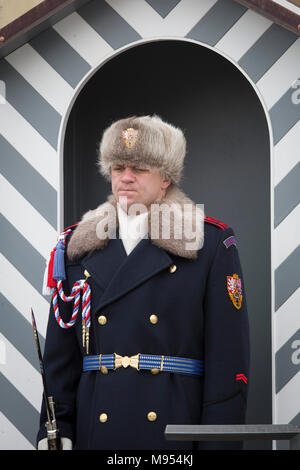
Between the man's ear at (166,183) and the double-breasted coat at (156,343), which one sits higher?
the man's ear at (166,183)

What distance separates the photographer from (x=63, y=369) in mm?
2846

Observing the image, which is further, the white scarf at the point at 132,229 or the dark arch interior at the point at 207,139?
the dark arch interior at the point at 207,139

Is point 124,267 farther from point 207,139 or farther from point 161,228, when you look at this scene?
point 207,139

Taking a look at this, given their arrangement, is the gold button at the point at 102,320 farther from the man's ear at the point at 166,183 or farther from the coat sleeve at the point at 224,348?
the man's ear at the point at 166,183

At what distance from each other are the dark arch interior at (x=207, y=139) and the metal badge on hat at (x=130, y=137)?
839mm

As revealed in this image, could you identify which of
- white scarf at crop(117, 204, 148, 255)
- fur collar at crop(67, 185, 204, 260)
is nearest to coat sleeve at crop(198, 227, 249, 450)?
fur collar at crop(67, 185, 204, 260)

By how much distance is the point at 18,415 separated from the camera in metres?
3.36

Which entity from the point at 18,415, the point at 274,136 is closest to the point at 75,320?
the point at 18,415

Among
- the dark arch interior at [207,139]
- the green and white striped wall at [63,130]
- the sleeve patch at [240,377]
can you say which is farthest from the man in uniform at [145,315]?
the dark arch interior at [207,139]

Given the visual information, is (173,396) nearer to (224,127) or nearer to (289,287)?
(289,287)

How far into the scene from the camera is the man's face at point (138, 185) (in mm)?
2842

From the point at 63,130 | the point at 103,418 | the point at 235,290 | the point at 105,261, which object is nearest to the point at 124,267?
the point at 105,261

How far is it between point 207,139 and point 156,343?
1515 mm

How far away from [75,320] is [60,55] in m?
1.21
